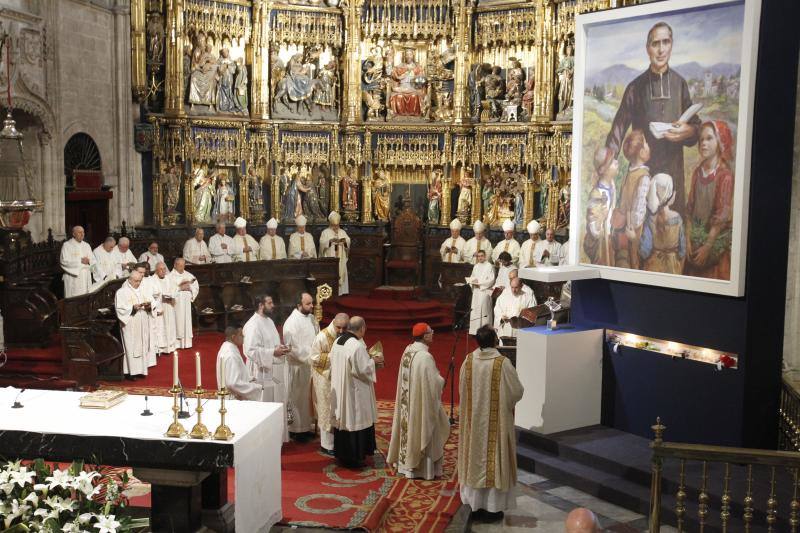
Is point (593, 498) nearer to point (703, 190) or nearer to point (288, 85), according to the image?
point (703, 190)

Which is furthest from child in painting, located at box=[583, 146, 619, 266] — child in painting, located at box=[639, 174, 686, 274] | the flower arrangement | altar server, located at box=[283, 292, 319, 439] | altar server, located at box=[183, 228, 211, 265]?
altar server, located at box=[183, 228, 211, 265]

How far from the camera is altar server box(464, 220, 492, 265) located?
1900 cm

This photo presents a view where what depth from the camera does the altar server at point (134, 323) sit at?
46.8 feet

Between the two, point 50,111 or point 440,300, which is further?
point 440,300

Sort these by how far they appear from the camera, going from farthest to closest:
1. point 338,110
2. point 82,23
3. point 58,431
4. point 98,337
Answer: point 338,110
point 82,23
point 98,337
point 58,431

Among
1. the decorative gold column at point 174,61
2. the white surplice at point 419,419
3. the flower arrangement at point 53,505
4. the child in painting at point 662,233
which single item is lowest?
the white surplice at point 419,419

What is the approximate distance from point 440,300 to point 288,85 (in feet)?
18.9

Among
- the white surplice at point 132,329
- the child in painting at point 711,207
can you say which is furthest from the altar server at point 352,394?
the white surplice at point 132,329

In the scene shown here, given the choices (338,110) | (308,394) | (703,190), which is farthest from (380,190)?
(703,190)

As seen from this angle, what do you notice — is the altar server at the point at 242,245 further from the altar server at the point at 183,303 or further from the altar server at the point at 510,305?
the altar server at the point at 510,305

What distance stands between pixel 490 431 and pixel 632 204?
3.30m

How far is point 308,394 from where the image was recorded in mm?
11273

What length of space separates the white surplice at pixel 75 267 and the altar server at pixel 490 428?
908 cm

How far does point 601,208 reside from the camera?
10938 millimetres
